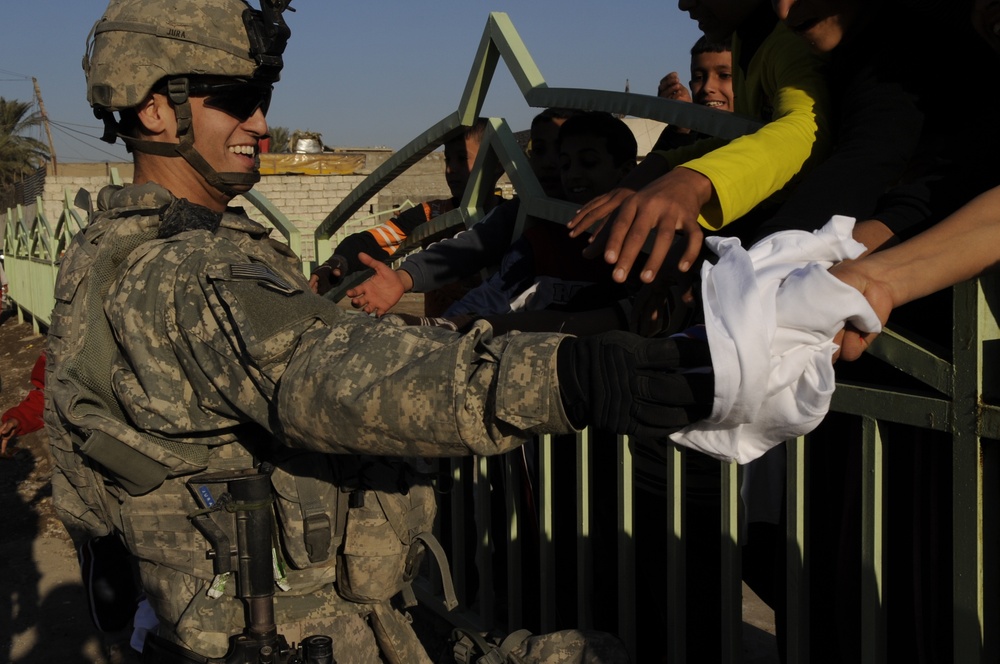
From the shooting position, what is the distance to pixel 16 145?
4294cm

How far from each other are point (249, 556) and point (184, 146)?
93 cm

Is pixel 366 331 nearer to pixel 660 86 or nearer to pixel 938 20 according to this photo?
pixel 938 20

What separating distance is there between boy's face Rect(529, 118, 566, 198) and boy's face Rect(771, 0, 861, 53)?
171 cm

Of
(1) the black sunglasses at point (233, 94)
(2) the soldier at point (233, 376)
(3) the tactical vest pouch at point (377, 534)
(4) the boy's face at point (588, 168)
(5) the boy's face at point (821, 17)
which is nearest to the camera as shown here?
(2) the soldier at point (233, 376)

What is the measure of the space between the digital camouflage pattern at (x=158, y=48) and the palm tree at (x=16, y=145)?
149 feet

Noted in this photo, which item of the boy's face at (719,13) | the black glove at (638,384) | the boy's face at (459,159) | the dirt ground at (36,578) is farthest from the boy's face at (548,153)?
the dirt ground at (36,578)

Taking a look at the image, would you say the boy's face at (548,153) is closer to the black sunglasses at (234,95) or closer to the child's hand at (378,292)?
the child's hand at (378,292)

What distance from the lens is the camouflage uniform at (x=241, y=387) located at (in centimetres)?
138

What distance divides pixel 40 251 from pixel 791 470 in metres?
15.1

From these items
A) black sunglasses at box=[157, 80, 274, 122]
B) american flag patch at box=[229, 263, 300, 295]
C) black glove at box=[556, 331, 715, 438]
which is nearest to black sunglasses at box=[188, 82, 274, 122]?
black sunglasses at box=[157, 80, 274, 122]

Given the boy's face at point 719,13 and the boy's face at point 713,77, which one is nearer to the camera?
the boy's face at point 719,13

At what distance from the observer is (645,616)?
2439 millimetres

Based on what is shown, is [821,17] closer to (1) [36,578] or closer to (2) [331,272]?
(2) [331,272]

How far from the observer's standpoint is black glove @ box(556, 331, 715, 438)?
4.04 ft
